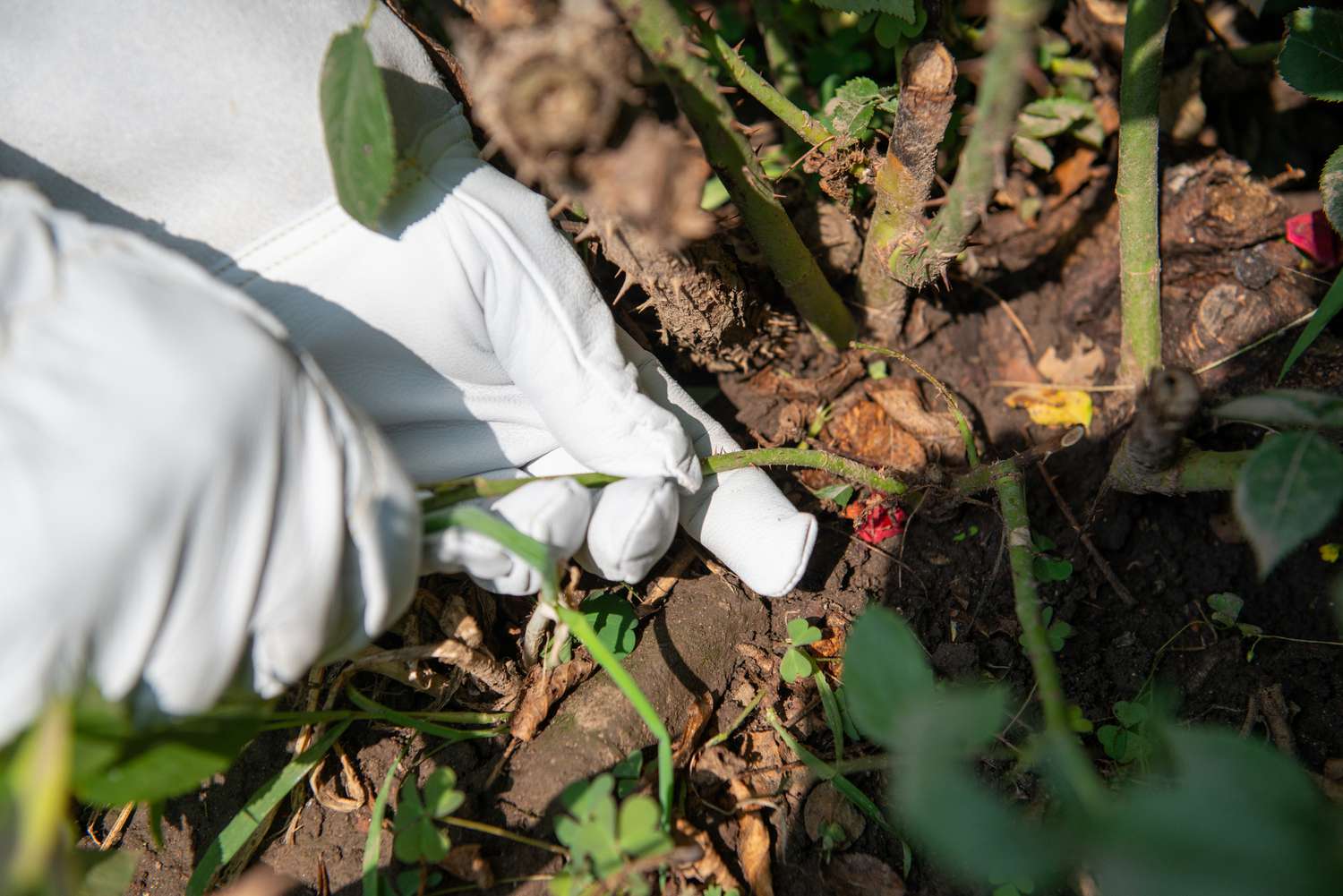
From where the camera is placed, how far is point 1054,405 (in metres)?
1.36

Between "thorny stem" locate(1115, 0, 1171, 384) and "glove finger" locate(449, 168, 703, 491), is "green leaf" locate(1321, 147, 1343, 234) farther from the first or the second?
"glove finger" locate(449, 168, 703, 491)

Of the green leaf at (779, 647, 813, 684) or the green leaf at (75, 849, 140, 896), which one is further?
the green leaf at (779, 647, 813, 684)

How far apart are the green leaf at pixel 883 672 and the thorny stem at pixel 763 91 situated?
0.70 meters

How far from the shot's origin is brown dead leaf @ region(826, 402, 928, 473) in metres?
1.31

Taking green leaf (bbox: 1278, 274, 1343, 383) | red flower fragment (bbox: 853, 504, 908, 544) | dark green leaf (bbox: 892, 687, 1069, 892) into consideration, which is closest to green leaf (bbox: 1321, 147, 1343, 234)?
green leaf (bbox: 1278, 274, 1343, 383)

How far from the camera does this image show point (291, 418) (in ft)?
2.32

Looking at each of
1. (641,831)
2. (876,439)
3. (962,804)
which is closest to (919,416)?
(876,439)

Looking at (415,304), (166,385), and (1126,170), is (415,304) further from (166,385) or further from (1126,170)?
(1126,170)

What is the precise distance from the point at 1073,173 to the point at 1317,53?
16.9 inches

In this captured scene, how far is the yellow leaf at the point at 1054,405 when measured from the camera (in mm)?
1336

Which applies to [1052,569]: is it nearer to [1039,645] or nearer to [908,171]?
[1039,645]

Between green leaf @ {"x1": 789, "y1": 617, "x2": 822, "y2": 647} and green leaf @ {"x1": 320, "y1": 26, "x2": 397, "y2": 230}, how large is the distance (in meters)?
0.72

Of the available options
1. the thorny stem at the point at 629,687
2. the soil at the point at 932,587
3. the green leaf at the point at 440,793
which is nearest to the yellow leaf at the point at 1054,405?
the soil at the point at 932,587

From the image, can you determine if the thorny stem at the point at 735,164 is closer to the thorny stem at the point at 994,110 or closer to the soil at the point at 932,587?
the soil at the point at 932,587
